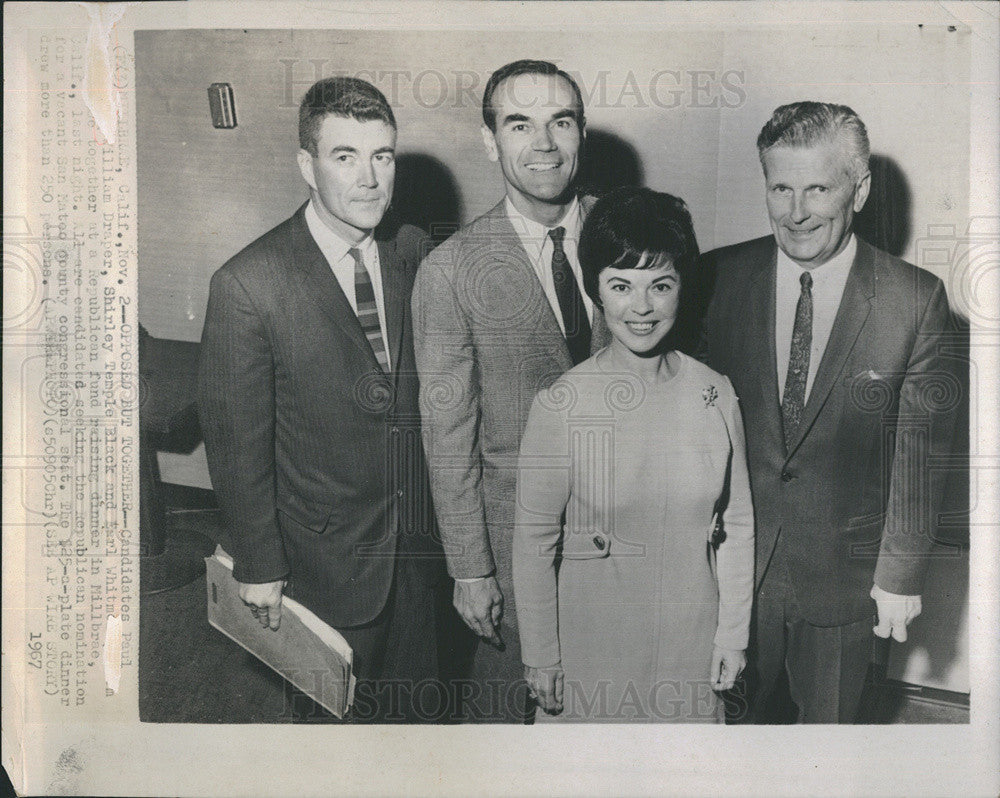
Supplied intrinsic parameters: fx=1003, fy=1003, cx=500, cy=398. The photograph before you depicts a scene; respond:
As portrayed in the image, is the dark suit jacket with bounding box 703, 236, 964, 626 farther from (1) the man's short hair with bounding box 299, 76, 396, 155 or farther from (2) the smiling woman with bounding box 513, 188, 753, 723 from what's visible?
(1) the man's short hair with bounding box 299, 76, 396, 155

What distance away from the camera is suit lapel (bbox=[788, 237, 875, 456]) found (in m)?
2.48

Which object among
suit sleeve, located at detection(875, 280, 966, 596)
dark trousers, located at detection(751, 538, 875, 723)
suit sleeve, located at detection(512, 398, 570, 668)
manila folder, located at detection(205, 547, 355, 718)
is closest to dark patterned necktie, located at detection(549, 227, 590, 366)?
suit sleeve, located at detection(512, 398, 570, 668)

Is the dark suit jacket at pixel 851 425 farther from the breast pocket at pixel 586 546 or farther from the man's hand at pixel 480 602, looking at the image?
the man's hand at pixel 480 602

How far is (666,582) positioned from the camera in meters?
2.49

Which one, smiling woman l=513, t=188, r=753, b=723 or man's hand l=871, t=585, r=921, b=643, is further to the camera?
man's hand l=871, t=585, r=921, b=643

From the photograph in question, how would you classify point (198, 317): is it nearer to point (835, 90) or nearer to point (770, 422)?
point (770, 422)

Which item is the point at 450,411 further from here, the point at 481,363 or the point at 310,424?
the point at 310,424

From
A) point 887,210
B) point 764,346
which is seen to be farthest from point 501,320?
point 887,210

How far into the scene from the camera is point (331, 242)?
8.11ft

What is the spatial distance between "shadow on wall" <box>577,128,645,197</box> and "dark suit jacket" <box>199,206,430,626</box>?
44cm

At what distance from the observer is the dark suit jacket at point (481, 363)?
247 cm

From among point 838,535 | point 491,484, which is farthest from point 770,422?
point 491,484

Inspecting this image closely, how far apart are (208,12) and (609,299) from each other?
49.4 inches

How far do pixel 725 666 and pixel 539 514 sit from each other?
62 cm
